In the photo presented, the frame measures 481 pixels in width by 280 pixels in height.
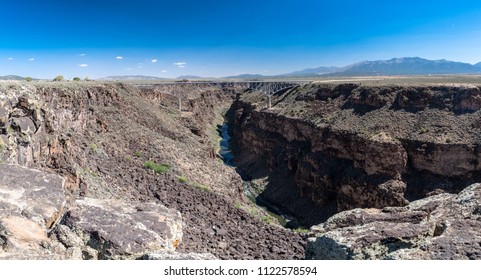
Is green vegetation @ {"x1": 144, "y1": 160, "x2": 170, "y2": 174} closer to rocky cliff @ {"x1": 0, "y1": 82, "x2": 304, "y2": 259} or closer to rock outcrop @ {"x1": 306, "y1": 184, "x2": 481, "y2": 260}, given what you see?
rocky cliff @ {"x1": 0, "y1": 82, "x2": 304, "y2": 259}

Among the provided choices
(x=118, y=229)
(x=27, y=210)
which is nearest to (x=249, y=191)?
(x=118, y=229)

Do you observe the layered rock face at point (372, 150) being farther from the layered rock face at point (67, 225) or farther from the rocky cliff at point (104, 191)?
the layered rock face at point (67, 225)

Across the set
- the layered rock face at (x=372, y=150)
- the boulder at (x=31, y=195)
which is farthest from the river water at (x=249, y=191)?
the boulder at (x=31, y=195)

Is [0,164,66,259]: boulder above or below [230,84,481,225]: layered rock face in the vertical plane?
above

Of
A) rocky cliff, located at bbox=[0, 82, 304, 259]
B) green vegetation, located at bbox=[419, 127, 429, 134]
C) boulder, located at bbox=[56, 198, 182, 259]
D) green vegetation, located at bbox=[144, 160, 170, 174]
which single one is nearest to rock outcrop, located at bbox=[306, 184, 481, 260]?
rocky cliff, located at bbox=[0, 82, 304, 259]

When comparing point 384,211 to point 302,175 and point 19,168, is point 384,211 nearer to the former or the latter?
point 19,168
